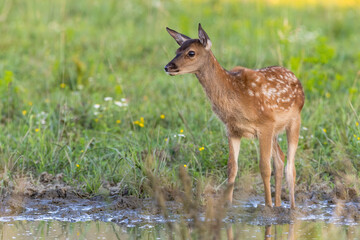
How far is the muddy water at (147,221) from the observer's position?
597 cm

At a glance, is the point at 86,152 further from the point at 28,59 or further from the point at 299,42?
the point at 299,42

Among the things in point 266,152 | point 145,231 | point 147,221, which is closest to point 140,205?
point 147,221

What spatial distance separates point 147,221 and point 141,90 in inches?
166

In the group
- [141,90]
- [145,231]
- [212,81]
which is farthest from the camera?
[141,90]

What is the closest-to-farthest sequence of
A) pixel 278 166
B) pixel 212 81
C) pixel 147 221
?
pixel 147 221 → pixel 212 81 → pixel 278 166

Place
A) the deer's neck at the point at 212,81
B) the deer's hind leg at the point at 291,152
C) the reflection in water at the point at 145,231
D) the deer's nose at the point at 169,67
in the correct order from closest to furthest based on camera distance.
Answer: the reflection in water at the point at 145,231 → the deer's nose at the point at 169,67 → the deer's neck at the point at 212,81 → the deer's hind leg at the point at 291,152

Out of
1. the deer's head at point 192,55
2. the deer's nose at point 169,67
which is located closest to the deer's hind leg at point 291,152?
the deer's head at point 192,55

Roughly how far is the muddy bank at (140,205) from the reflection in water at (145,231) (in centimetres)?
17

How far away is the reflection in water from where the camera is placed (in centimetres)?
590

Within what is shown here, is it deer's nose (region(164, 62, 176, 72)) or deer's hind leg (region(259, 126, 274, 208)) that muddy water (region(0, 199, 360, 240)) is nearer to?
deer's hind leg (region(259, 126, 274, 208))

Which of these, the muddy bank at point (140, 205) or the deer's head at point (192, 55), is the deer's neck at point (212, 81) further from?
the muddy bank at point (140, 205)

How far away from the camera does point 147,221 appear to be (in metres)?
6.49

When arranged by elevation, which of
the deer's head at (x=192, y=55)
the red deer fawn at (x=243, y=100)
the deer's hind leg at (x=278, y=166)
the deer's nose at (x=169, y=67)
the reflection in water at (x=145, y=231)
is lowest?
the reflection in water at (x=145, y=231)

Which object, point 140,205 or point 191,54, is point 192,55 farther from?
point 140,205
